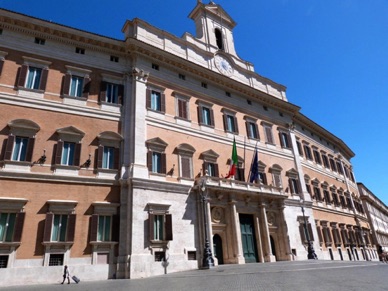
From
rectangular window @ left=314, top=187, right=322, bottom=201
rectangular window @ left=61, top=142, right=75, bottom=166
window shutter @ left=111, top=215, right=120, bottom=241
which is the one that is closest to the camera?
window shutter @ left=111, top=215, right=120, bottom=241

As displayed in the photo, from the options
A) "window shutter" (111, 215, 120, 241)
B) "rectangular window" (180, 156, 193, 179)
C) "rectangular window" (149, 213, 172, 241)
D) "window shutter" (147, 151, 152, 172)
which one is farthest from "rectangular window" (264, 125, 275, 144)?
"window shutter" (111, 215, 120, 241)

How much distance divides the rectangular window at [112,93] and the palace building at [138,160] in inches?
3.2

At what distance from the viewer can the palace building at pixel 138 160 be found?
13406 mm

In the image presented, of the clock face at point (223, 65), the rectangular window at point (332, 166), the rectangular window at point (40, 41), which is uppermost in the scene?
the clock face at point (223, 65)

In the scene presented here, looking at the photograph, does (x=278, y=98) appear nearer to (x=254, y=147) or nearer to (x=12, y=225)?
(x=254, y=147)

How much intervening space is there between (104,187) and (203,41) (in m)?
14.8

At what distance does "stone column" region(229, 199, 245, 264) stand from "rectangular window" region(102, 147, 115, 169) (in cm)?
778

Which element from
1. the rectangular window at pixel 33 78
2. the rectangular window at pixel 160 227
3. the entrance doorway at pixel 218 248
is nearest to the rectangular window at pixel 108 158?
the rectangular window at pixel 160 227

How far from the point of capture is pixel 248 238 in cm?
1908

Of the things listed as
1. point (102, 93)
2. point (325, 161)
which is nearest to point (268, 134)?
point (325, 161)

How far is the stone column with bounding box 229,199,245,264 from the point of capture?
17250mm

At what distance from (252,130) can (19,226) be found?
57.0 ft

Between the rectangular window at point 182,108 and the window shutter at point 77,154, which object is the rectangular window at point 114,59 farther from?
the window shutter at point 77,154

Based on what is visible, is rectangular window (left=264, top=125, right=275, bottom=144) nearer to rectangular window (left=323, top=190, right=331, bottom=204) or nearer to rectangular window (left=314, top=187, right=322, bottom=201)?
rectangular window (left=314, top=187, right=322, bottom=201)
